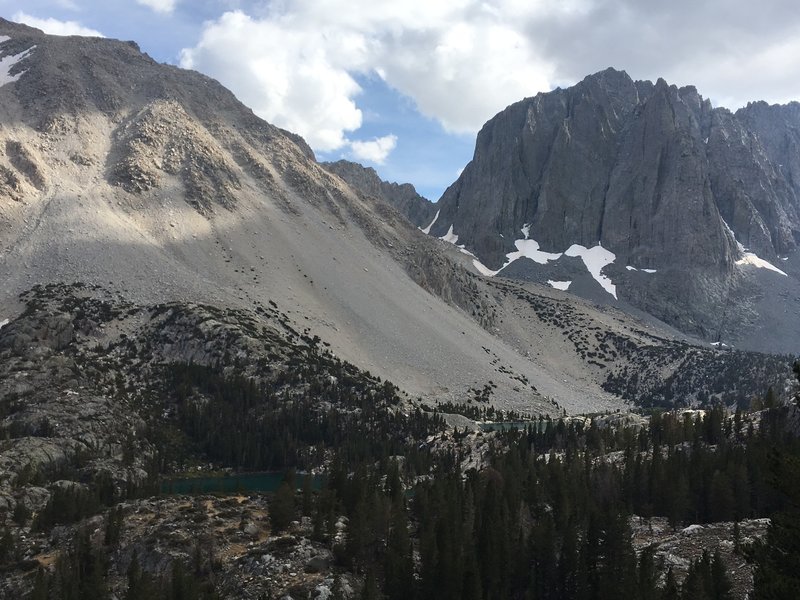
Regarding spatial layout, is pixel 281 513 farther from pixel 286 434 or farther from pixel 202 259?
pixel 202 259

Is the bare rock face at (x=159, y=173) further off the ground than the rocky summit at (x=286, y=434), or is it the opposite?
the bare rock face at (x=159, y=173)

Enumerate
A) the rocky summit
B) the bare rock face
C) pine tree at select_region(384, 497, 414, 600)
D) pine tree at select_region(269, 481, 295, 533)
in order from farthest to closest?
the bare rock face, pine tree at select_region(269, 481, 295, 533), the rocky summit, pine tree at select_region(384, 497, 414, 600)

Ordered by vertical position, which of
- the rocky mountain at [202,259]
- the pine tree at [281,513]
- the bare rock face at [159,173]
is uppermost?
the bare rock face at [159,173]

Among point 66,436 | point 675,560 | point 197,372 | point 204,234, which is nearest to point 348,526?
point 675,560

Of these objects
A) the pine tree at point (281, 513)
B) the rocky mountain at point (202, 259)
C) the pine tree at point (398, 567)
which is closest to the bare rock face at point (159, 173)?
the rocky mountain at point (202, 259)

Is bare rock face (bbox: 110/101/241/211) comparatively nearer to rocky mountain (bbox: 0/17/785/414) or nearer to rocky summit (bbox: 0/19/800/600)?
rocky mountain (bbox: 0/17/785/414)

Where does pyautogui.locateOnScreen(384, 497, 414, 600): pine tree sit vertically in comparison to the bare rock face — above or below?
below

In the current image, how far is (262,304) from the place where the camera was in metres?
159

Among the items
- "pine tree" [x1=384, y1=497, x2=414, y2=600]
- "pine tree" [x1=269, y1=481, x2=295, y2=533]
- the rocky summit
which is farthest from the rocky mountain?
"pine tree" [x1=384, y1=497, x2=414, y2=600]

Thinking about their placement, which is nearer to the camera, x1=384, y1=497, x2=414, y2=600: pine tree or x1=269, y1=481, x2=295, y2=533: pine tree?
x1=384, y1=497, x2=414, y2=600: pine tree

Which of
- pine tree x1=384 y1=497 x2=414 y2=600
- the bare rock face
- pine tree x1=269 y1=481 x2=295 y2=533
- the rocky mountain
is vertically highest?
the bare rock face

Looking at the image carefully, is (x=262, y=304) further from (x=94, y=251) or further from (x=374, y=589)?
(x=374, y=589)

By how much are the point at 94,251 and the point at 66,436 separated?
6766cm

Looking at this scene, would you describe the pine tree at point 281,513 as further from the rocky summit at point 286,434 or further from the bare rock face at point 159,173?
the bare rock face at point 159,173
